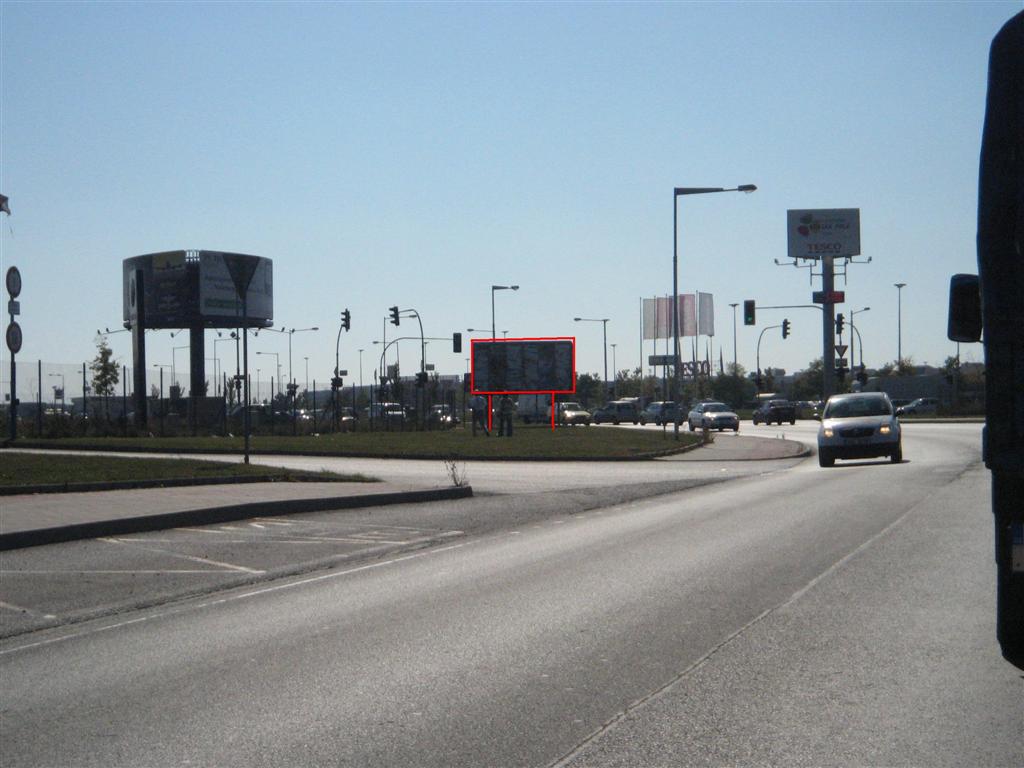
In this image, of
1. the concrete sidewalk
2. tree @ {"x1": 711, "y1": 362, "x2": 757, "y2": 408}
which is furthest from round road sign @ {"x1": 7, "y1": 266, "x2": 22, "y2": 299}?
tree @ {"x1": 711, "y1": 362, "x2": 757, "y2": 408}

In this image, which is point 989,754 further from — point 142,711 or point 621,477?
point 621,477

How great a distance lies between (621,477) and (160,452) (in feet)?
50.5

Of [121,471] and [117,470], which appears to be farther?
[117,470]

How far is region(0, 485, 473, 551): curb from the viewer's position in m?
13.9

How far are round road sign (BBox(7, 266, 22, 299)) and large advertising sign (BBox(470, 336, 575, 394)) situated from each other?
32.9m

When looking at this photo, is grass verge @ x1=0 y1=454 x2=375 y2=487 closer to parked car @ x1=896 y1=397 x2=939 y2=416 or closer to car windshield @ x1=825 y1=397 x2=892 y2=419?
car windshield @ x1=825 y1=397 x2=892 y2=419

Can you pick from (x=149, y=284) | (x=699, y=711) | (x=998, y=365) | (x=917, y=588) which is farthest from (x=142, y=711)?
(x=149, y=284)

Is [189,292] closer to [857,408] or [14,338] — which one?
[14,338]

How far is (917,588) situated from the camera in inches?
408

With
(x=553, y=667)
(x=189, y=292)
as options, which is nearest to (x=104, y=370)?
(x=189, y=292)

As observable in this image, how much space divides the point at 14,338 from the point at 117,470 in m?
10.0

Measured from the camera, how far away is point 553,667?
7.49 m

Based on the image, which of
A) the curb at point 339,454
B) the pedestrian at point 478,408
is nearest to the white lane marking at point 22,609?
the curb at point 339,454

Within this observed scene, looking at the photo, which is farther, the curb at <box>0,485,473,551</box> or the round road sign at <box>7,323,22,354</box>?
the round road sign at <box>7,323,22,354</box>
